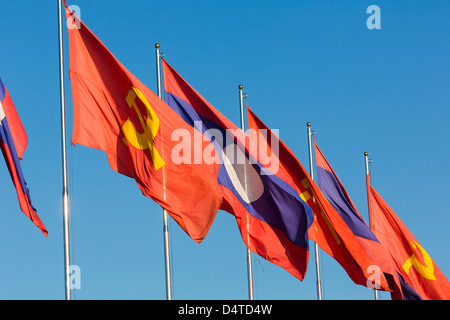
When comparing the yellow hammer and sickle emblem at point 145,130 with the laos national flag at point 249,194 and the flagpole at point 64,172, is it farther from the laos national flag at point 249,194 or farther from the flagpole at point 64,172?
the laos national flag at point 249,194

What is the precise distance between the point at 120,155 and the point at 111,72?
6.86 feet

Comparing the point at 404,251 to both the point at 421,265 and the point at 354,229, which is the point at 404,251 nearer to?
the point at 421,265

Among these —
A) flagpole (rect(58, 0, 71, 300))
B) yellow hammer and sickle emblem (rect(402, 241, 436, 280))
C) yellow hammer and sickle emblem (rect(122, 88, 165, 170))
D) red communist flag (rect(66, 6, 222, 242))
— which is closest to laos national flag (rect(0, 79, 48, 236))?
flagpole (rect(58, 0, 71, 300))

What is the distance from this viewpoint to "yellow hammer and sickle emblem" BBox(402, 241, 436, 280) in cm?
3269

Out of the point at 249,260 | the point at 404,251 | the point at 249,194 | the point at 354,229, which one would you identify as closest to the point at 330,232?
the point at 354,229

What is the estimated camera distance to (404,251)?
107 ft

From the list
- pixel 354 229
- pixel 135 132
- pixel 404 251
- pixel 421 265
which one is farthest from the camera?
pixel 421 265

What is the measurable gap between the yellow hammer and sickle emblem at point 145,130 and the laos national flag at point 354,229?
25.4 feet

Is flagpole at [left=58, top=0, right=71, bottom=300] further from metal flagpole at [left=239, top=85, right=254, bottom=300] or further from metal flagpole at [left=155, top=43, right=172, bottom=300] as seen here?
metal flagpole at [left=239, top=85, right=254, bottom=300]

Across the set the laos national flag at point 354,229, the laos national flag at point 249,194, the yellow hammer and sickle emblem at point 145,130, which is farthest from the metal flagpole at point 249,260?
the yellow hammer and sickle emblem at point 145,130

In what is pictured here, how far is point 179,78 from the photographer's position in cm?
2388

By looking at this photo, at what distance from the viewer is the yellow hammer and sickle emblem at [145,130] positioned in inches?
829

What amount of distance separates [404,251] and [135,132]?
1500cm
